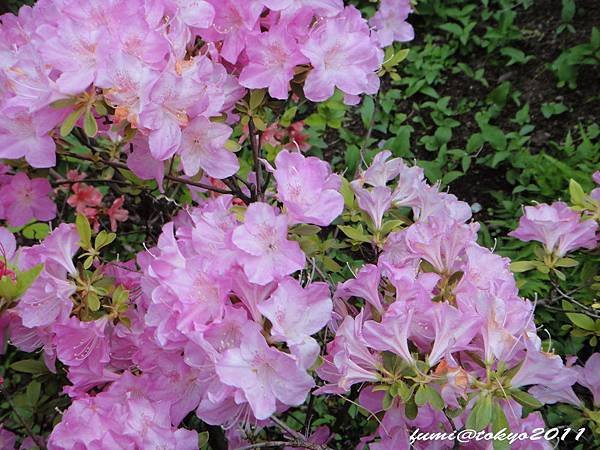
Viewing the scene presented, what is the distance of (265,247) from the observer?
113 centimetres

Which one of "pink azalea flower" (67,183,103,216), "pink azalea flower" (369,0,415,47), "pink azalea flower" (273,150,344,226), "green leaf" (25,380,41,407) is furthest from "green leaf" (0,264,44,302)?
"pink azalea flower" (369,0,415,47)

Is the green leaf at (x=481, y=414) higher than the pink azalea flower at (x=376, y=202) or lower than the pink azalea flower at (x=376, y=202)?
higher

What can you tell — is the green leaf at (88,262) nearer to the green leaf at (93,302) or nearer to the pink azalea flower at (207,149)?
the green leaf at (93,302)

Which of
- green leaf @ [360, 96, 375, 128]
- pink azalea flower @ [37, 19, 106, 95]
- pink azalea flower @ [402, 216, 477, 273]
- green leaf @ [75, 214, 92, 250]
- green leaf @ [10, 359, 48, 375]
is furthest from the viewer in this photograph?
green leaf @ [360, 96, 375, 128]

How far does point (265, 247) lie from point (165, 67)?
14.8 inches

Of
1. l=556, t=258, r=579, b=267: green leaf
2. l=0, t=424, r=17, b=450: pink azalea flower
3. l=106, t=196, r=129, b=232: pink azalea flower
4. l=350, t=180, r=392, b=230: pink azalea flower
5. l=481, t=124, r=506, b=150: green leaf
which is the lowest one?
l=481, t=124, r=506, b=150: green leaf

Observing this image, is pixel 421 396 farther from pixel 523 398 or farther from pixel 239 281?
pixel 239 281

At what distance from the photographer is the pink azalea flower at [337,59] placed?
54.4 inches

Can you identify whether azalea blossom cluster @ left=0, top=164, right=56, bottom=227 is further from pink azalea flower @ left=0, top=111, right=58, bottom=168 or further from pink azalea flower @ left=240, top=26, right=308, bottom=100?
pink azalea flower @ left=240, top=26, right=308, bottom=100

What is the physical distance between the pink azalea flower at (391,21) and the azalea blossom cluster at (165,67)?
95 centimetres

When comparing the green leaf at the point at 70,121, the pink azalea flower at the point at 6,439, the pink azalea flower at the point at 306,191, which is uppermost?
the green leaf at the point at 70,121

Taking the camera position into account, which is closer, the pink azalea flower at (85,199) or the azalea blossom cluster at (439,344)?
the azalea blossom cluster at (439,344)

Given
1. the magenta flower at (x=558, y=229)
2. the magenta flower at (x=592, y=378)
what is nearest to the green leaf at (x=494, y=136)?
the magenta flower at (x=558, y=229)

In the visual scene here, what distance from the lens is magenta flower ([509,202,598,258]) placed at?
1638 millimetres
